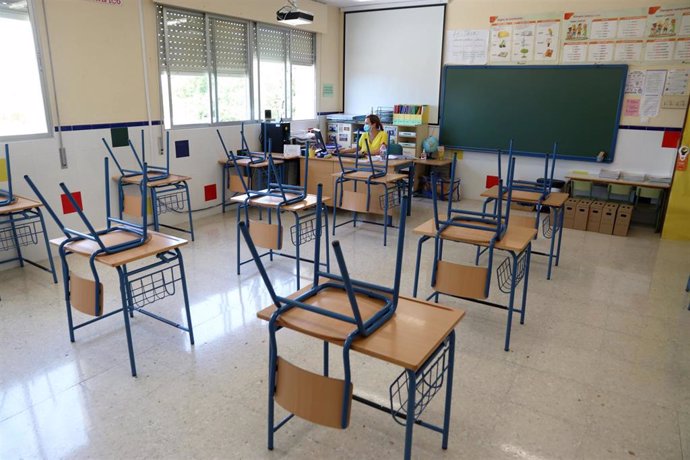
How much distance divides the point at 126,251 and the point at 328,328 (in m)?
1.52

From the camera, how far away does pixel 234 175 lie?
617 cm

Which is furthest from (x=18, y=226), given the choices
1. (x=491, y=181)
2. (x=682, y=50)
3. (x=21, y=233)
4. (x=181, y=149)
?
(x=682, y=50)

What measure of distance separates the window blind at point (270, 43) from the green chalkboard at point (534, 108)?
95.8 inches

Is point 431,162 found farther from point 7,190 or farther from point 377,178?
point 7,190

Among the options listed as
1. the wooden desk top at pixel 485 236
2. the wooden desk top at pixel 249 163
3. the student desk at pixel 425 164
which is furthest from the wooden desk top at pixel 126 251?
the student desk at pixel 425 164

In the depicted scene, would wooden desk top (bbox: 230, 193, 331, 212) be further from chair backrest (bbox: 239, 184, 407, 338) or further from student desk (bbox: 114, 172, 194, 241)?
chair backrest (bbox: 239, 184, 407, 338)

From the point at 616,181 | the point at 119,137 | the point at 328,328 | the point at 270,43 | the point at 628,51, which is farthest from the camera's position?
the point at 270,43

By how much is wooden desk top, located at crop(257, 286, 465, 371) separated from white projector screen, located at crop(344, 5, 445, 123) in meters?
5.94

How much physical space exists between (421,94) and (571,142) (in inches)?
90.9

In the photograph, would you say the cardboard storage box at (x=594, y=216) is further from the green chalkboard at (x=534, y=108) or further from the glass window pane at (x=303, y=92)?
the glass window pane at (x=303, y=92)

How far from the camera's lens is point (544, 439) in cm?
223

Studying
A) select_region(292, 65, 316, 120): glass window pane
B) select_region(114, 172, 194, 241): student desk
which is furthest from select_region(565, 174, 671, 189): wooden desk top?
select_region(114, 172, 194, 241): student desk

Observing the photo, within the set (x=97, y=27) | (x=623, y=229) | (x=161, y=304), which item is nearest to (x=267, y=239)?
(x=161, y=304)

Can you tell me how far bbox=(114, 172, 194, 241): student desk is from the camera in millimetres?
4457
